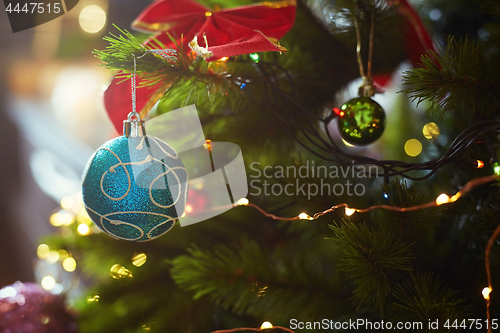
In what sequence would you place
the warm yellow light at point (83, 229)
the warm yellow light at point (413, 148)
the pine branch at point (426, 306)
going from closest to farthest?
the pine branch at point (426, 306), the warm yellow light at point (83, 229), the warm yellow light at point (413, 148)

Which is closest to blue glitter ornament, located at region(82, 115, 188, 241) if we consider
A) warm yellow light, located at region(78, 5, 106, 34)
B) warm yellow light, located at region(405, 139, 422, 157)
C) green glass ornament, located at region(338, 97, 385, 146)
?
green glass ornament, located at region(338, 97, 385, 146)

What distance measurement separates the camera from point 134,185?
348 mm

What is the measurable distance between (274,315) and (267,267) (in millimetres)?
61

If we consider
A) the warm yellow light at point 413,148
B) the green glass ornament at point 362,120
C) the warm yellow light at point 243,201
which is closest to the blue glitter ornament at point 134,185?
the warm yellow light at point 243,201

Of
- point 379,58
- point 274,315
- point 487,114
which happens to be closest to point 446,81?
point 487,114

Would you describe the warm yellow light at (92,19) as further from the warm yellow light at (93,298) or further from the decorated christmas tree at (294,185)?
the warm yellow light at (93,298)

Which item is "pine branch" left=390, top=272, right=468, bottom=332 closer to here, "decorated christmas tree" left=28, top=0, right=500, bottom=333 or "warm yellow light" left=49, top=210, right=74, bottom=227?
"decorated christmas tree" left=28, top=0, right=500, bottom=333

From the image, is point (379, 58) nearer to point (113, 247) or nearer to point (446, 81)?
point (446, 81)

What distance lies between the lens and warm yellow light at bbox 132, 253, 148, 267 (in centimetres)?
54

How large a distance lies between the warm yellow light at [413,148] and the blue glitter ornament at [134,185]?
55 cm

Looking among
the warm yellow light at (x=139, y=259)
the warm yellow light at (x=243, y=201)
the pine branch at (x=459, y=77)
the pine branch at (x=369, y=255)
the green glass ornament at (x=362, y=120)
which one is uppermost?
the pine branch at (x=459, y=77)

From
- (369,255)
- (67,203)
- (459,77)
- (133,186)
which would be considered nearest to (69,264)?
(67,203)

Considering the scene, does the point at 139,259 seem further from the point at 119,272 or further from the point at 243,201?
the point at 243,201

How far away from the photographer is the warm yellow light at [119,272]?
1.73ft
